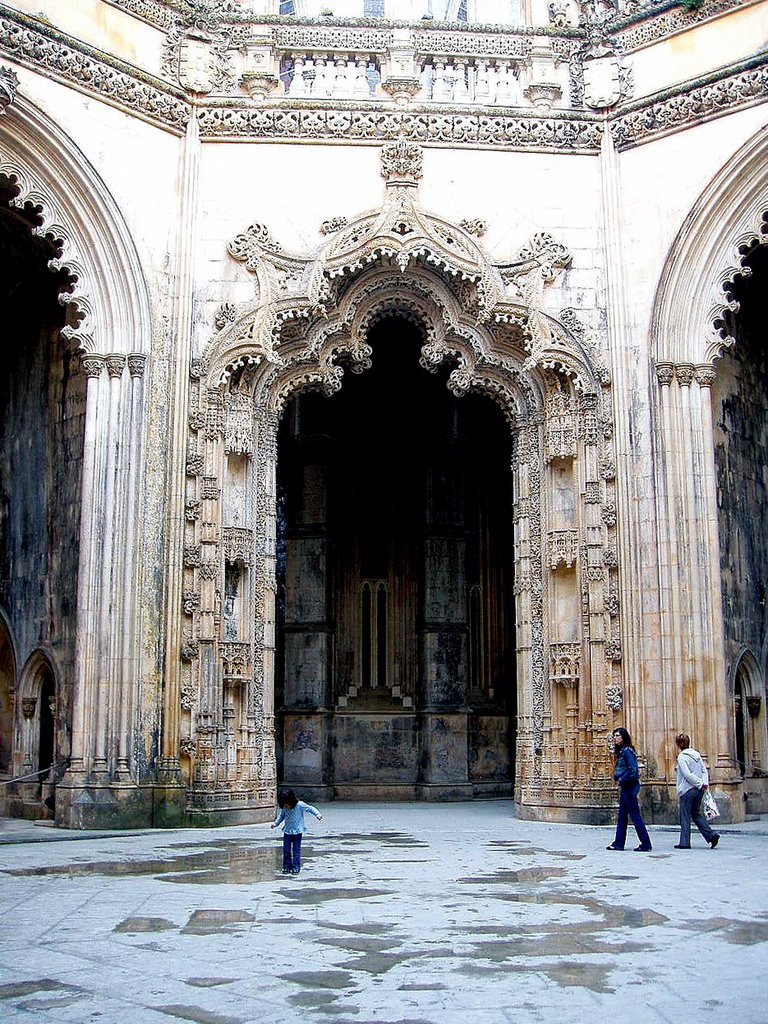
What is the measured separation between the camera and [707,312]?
17.6m

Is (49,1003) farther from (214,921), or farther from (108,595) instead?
(108,595)

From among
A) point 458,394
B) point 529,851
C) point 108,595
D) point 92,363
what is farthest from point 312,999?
point 458,394

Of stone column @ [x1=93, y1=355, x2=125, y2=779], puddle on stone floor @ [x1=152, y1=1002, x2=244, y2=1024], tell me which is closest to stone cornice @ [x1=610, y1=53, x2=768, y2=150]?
stone column @ [x1=93, y1=355, x2=125, y2=779]

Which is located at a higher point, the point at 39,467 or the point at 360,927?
the point at 39,467

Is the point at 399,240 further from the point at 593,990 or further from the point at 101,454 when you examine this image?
the point at 593,990

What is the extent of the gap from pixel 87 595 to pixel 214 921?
28.2 ft

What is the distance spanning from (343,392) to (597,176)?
8036 mm

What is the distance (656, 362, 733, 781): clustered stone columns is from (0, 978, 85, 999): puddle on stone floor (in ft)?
38.8

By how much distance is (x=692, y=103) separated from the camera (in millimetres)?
17969

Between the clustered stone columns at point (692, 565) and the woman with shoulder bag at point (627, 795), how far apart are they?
2975 millimetres

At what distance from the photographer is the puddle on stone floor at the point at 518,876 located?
10781 mm

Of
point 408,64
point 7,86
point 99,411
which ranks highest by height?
point 408,64

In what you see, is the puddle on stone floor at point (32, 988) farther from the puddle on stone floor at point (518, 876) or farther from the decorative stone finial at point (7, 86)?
the decorative stone finial at point (7, 86)

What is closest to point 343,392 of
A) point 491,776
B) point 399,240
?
point 399,240
